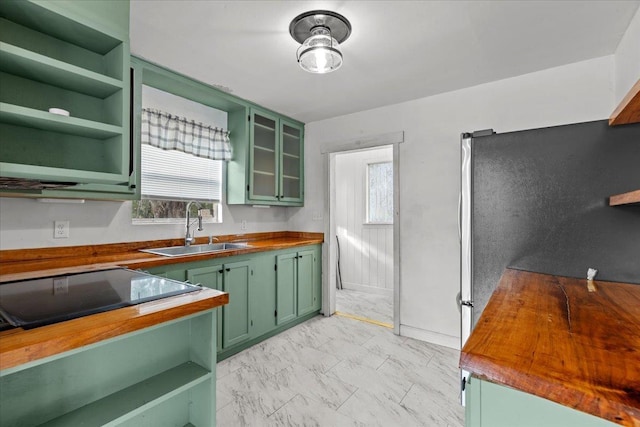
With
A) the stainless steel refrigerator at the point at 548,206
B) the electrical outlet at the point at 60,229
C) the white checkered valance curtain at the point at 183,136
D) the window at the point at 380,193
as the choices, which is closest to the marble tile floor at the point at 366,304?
the window at the point at 380,193

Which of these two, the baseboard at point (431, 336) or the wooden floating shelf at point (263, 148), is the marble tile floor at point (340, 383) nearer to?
the baseboard at point (431, 336)

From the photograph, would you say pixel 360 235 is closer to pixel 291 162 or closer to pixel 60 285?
pixel 291 162

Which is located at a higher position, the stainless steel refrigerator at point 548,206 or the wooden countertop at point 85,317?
the stainless steel refrigerator at point 548,206

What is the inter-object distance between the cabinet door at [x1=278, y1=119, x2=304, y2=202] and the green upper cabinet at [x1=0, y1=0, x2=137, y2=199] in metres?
2.10

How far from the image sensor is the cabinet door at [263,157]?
3.22 m

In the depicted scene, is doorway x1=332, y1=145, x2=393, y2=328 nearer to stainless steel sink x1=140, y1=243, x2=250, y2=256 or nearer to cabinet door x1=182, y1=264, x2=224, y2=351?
stainless steel sink x1=140, y1=243, x2=250, y2=256

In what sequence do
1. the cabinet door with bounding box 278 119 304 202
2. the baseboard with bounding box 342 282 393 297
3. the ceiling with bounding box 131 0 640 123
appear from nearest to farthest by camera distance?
1. the ceiling with bounding box 131 0 640 123
2. the cabinet door with bounding box 278 119 304 202
3. the baseboard with bounding box 342 282 393 297

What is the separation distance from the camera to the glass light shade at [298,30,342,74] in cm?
187

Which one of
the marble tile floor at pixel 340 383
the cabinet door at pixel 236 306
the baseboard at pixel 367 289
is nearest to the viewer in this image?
the marble tile floor at pixel 340 383

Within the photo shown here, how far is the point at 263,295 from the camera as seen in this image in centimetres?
293

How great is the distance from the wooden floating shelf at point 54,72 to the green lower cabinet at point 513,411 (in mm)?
1832

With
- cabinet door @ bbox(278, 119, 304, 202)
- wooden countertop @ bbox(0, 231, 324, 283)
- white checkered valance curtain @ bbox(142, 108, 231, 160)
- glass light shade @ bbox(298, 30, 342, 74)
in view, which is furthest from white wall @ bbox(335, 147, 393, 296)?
glass light shade @ bbox(298, 30, 342, 74)

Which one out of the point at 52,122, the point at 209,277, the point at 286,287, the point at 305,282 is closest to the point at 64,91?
the point at 52,122

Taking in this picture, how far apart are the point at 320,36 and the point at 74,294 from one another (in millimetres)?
1873
